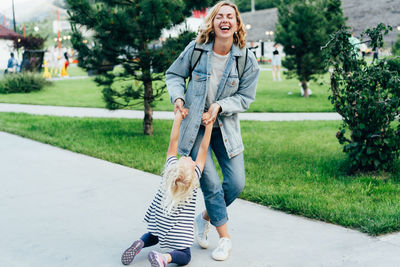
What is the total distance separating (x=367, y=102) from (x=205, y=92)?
2623 millimetres

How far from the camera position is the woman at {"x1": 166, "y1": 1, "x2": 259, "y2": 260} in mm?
3420

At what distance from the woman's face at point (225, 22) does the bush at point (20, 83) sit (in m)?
16.6

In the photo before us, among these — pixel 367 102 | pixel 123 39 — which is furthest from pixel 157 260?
pixel 123 39

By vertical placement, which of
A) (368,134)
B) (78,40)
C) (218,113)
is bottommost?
(368,134)

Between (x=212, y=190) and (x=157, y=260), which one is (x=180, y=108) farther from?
(x=157, y=260)

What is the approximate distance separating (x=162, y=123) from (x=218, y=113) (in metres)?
6.69

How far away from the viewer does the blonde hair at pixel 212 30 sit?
11.4 feet

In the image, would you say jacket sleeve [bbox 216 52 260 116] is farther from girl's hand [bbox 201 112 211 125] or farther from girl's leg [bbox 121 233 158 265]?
girl's leg [bbox 121 233 158 265]

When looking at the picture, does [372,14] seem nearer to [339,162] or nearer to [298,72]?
[298,72]

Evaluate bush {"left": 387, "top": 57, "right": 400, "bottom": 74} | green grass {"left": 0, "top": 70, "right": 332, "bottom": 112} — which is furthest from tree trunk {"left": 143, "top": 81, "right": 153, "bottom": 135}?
bush {"left": 387, "top": 57, "right": 400, "bottom": 74}

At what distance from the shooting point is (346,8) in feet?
174

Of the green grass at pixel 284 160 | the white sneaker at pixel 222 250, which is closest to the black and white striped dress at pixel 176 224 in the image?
the white sneaker at pixel 222 250

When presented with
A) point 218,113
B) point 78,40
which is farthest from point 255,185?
point 78,40

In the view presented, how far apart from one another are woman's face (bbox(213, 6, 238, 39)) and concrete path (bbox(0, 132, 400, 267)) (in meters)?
1.59
